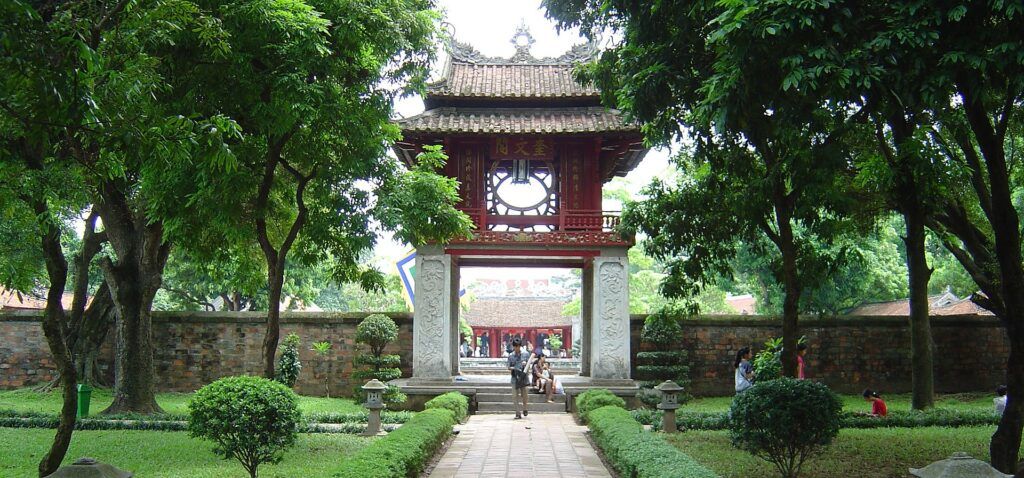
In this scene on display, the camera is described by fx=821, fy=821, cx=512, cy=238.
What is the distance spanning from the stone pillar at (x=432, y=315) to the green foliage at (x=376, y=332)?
3.93 feet

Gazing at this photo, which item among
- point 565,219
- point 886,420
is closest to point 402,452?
point 886,420

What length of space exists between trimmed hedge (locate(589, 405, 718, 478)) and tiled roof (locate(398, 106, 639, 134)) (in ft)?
24.1

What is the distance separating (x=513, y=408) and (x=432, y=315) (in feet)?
8.46

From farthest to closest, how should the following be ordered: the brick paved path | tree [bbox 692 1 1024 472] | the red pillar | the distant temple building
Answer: the red pillar
the distant temple building
the brick paved path
tree [bbox 692 1 1024 472]

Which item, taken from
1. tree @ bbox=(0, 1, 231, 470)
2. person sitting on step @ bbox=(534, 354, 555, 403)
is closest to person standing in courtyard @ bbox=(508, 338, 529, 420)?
person sitting on step @ bbox=(534, 354, 555, 403)

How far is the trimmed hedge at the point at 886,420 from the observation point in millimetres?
13023

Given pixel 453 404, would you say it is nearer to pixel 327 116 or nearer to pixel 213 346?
pixel 327 116

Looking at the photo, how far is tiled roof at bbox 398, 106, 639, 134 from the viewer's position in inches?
Answer: 687

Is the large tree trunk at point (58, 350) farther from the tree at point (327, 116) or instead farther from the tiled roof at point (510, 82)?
the tiled roof at point (510, 82)

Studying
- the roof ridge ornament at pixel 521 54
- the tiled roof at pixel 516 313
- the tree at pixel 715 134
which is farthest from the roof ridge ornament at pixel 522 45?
the tiled roof at pixel 516 313

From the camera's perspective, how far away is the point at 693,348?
66.8ft

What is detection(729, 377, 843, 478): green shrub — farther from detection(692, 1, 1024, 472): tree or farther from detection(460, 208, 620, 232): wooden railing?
detection(460, 208, 620, 232): wooden railing

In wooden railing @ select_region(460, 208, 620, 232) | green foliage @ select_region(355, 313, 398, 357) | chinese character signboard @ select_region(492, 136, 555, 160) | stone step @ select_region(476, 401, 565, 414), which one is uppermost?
chinese character signboard @ select_region(492, 136, 555, 160)

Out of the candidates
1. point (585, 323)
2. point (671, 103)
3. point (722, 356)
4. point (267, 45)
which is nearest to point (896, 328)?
point (722, 356)
